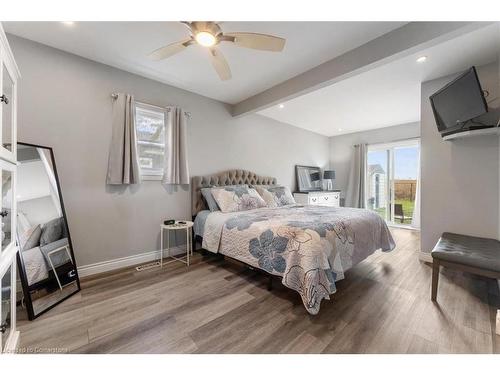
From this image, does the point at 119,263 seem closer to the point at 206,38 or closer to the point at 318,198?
the point at 206,38

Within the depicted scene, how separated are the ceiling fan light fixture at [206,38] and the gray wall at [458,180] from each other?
3020mm

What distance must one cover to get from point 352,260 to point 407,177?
4.27m

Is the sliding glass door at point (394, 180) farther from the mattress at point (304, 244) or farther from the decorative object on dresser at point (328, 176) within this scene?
the mattress at point (304, 244)

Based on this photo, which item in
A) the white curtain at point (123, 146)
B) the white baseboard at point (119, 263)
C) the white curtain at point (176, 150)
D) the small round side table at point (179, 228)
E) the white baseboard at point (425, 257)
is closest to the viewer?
the white baseboard at point (119, 263)

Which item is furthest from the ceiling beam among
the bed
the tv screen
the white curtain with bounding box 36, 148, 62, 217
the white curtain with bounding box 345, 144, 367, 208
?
the white curtain with bounding box 345, 144, 367, 208

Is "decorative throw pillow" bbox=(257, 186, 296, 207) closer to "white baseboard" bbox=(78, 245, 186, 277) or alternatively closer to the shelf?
"white baseboard" bbox=(78, 245, 186, 277)

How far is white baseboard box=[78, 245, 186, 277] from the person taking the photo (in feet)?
8.00

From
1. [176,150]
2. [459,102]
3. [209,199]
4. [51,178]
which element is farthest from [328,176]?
[51,178]

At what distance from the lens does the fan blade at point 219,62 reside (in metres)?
1.87

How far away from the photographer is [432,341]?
144 centimetres

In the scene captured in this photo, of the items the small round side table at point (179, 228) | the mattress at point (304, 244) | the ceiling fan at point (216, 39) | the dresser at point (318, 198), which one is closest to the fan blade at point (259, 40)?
the ceiling fan at point (216, 39)

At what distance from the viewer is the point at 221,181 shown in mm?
3662
